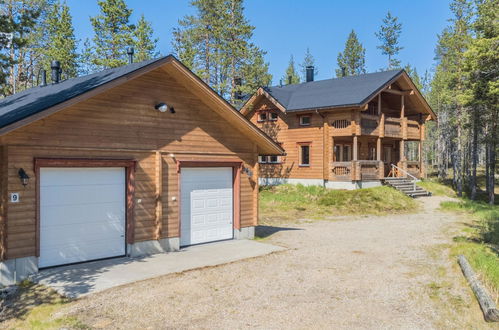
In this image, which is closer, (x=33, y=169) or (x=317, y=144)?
(x=33, y=169)

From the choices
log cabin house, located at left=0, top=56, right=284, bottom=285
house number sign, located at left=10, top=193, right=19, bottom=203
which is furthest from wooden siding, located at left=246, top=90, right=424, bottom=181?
house number sign, located at left=10, top=193, right=19, bottom=203

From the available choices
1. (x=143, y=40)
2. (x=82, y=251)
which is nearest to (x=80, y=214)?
(x=82, y=251)

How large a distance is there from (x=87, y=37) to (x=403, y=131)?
3009cm

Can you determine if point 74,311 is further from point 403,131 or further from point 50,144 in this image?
point 403,131

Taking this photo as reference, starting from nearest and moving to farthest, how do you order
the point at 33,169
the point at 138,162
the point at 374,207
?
the point at 33,169
the point at 138,162
the point at 374,207

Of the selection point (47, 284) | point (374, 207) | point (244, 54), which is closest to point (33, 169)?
point (47, 284)

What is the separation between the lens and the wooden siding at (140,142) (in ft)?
27.5

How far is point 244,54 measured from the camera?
28578 millimetres

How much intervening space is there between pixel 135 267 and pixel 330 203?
555 inches

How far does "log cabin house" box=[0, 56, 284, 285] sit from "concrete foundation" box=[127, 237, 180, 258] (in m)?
0.03

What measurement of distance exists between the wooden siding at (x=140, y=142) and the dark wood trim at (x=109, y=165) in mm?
97

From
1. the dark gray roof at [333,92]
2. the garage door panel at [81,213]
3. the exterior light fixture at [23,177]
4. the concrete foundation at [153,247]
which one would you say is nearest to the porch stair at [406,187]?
the dark gray roof at [333,92]

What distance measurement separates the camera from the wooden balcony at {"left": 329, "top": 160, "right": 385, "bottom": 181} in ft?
77.7

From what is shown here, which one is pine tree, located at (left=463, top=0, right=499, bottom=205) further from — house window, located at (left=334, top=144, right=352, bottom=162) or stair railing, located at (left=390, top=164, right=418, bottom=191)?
house window, located at (left=334, top=144, right=352, bottom=162)
